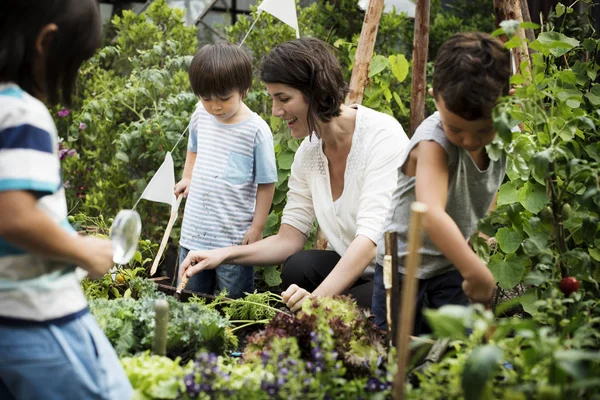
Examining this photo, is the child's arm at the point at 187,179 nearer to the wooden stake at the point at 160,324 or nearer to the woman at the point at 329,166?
the woman at the point at 329,166

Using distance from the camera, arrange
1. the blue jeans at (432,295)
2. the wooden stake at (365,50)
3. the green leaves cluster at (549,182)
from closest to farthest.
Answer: the green leaves cluster at (549,182) < the blue jeans at (432,295) < the wooden stake at (365,50)

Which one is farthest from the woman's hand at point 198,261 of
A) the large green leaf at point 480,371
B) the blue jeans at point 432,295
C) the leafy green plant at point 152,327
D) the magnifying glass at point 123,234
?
the large green leaf at point 480,371

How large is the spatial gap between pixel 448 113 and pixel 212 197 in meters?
1.58

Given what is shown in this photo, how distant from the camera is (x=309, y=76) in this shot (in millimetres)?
2646

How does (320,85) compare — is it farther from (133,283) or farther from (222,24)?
(222,24)

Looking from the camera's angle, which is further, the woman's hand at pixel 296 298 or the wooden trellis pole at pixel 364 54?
the wooden trellis pole at pixel 364 54

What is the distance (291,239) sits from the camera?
294 centimetres

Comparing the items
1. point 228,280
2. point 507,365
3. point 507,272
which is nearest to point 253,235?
point 228,280

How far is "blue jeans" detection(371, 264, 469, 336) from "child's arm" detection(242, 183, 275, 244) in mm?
900

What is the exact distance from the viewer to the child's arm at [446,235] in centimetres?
158

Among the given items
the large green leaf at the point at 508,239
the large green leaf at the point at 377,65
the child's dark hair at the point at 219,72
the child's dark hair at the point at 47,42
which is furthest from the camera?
the large green leaf at the point at 377,65

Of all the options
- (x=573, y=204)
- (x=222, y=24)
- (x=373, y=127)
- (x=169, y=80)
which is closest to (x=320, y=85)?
(x=373, y=127)

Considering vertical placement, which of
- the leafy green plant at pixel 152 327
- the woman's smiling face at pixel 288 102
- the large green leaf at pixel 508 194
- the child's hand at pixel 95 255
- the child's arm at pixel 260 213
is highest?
the woman's smiling face at pixel 288 102

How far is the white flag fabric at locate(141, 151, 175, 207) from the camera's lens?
2963 millimetres
